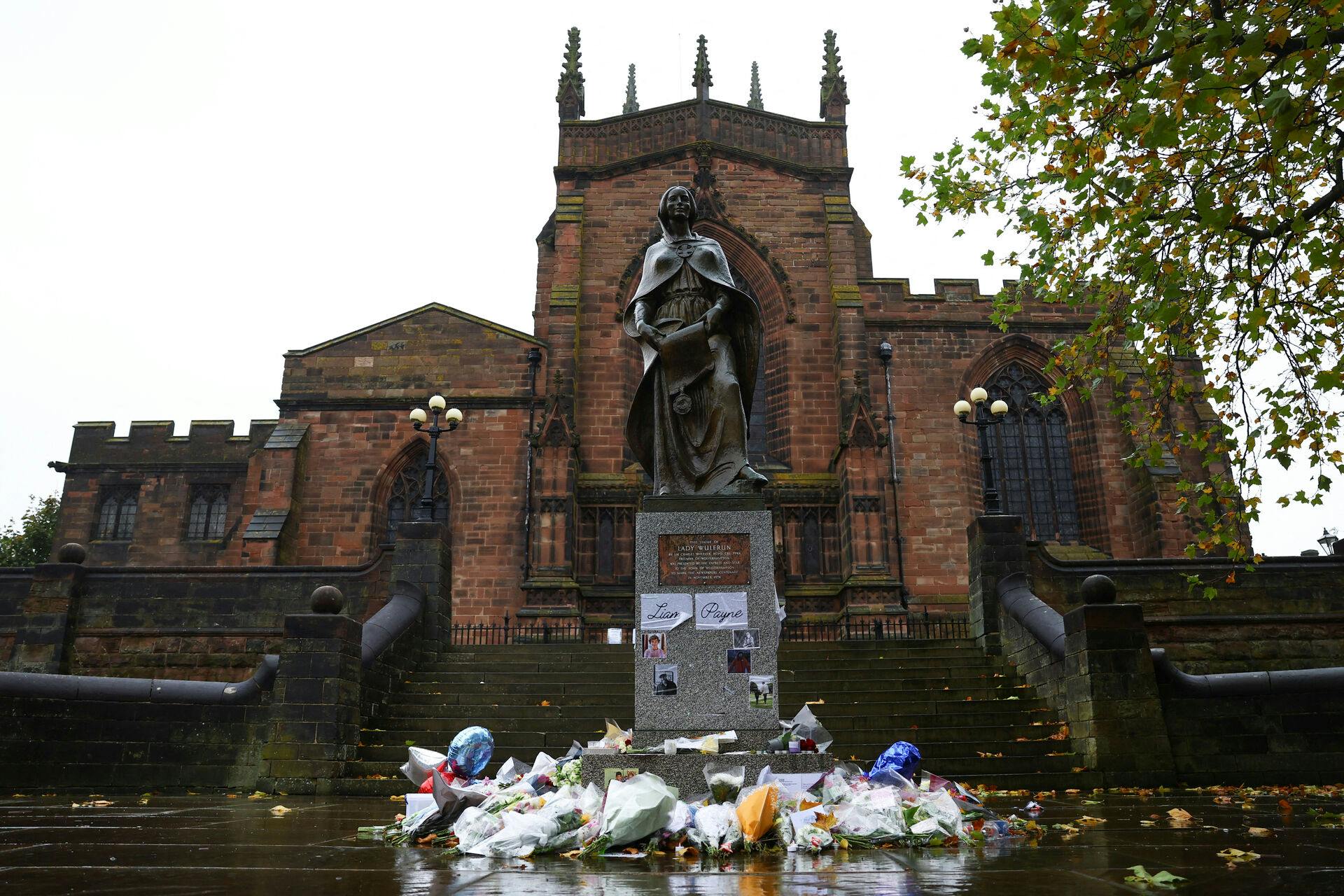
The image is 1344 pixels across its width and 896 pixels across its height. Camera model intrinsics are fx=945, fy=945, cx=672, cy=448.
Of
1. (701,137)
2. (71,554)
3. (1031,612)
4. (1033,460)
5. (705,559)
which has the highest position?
(701,137)

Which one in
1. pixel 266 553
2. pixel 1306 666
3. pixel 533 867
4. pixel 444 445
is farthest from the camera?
pixel 444 445

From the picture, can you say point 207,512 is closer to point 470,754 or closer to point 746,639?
point 470,754

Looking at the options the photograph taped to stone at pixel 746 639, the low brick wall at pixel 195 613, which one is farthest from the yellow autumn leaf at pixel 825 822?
the low brick wall at pixel 195 613

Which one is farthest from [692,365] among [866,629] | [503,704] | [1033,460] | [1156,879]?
[1033,460]

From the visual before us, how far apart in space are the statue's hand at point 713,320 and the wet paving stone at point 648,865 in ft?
12.4

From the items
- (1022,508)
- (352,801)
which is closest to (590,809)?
(352,801)

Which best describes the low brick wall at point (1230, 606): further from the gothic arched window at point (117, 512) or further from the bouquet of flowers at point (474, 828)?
the gothic arched window at point (117, 512)

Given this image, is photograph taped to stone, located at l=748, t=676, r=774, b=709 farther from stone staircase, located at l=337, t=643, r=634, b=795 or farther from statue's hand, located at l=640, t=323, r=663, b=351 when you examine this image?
stone staircase, located at l=337, t=643, r=634, b=795

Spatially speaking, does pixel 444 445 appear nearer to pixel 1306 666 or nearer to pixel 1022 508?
pixel 1022 508

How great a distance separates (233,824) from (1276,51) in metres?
8.60

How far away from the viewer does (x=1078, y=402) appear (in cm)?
2373

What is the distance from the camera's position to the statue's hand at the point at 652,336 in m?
7.16

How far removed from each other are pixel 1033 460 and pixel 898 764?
63.8 ft

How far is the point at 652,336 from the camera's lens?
23.5 ft
